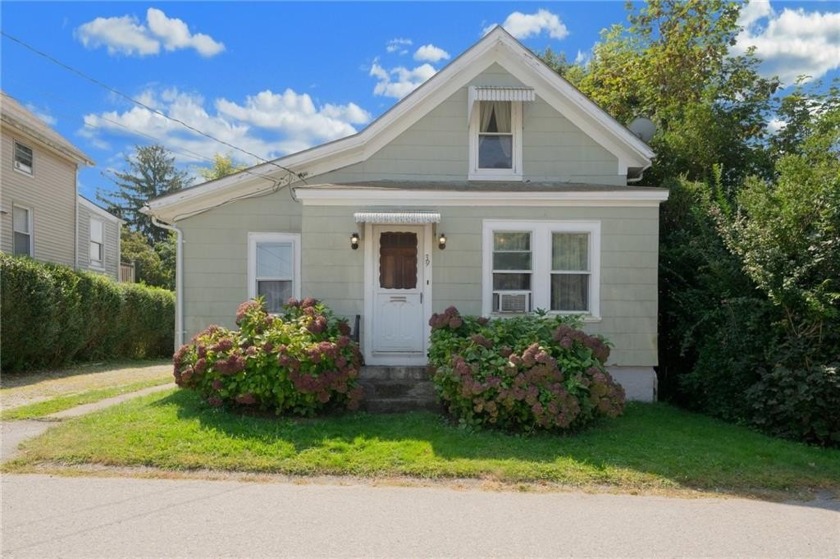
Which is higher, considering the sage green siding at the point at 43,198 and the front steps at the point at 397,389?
the sage green siding at the point at 43,198

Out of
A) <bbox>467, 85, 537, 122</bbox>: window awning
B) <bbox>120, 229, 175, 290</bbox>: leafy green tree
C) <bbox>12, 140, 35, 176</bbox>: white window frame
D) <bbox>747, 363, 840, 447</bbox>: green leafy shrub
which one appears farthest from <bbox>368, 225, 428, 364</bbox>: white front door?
<bbox>120, 229, 175, 290</bbox>: leafy green tree

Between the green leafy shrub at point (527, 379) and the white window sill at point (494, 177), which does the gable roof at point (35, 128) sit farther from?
the green leafy shrub at point (527, 379)

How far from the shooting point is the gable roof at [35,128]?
47.8 ft

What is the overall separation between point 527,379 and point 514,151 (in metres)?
4.86

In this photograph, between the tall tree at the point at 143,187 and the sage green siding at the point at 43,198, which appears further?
the tall tree at the point at 143,187

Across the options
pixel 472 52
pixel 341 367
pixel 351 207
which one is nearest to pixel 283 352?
pixel 341 367

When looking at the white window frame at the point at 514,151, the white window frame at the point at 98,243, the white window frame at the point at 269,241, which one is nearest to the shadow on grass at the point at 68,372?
the white window frame at the point at 269,241

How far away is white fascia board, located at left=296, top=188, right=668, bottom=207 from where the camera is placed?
337 inches

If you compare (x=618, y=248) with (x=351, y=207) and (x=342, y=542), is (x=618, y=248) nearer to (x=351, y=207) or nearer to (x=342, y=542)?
(x=351, y=207)

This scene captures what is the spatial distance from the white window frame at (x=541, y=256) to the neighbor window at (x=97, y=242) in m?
17.8

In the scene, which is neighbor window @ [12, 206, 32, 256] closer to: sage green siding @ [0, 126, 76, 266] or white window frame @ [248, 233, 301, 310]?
sage green siding @ [0, 126, 76, 266]

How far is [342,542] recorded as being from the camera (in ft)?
12.9

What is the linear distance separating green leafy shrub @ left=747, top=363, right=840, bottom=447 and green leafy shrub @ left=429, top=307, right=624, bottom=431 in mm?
2106

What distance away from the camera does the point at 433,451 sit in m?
5.96
